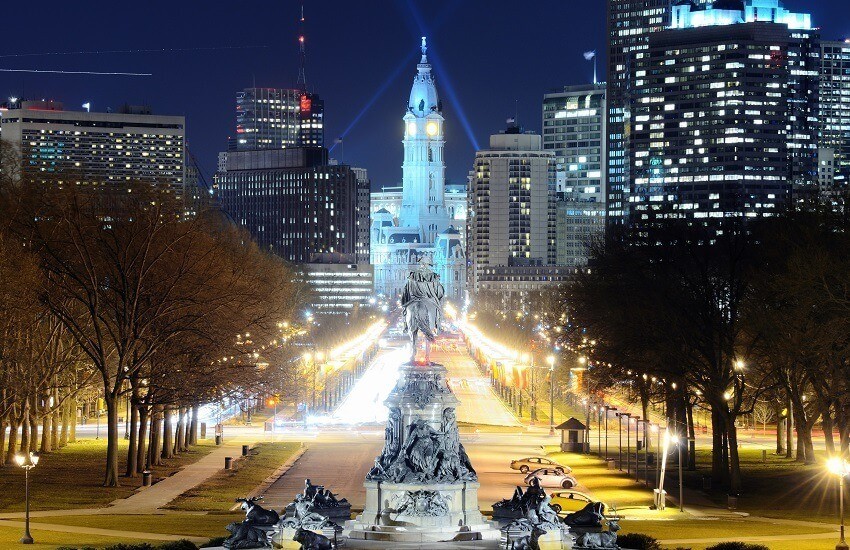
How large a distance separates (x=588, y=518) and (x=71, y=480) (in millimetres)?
35985

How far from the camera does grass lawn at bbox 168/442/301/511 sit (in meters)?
64.3

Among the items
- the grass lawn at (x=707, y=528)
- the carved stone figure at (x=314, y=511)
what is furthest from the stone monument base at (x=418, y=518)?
the grass lawn at (x=707, y=528)

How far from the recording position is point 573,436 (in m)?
97.1

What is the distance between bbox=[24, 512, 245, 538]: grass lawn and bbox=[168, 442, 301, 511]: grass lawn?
15.8ft

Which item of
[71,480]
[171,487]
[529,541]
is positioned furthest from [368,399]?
[529,541]

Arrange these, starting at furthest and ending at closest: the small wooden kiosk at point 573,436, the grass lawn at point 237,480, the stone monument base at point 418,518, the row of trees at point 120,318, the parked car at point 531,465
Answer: the small wooden kiosk at point 573,436
the parked car at point 531,465
the row of trees at point 120,318
the grass lawn at point 237,480
the stone monument base at point 418,518

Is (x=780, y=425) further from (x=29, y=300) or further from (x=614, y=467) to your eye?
(x=29, y=300)

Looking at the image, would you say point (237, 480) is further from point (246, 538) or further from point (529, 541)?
point (529, 541)

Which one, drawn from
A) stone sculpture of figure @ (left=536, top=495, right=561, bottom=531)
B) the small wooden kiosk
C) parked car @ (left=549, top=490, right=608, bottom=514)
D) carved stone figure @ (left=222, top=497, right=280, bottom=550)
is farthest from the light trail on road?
stone sculpture of figure @ (left=536, top=495, right=561, bottom=531)

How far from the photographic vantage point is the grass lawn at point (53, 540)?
46750mm

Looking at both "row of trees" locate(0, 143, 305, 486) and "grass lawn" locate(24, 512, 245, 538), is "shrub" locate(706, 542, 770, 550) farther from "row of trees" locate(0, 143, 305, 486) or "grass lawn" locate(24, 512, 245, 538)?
"row of trees" locate(0, 143, 305, 486)

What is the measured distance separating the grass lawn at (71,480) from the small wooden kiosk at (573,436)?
2178 cm

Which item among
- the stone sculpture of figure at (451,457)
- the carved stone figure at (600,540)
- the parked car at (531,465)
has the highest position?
the stone sculpture of figure at (451,457)

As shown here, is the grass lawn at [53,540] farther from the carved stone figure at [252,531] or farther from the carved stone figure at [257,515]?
the carved stone figure at [252,531]
